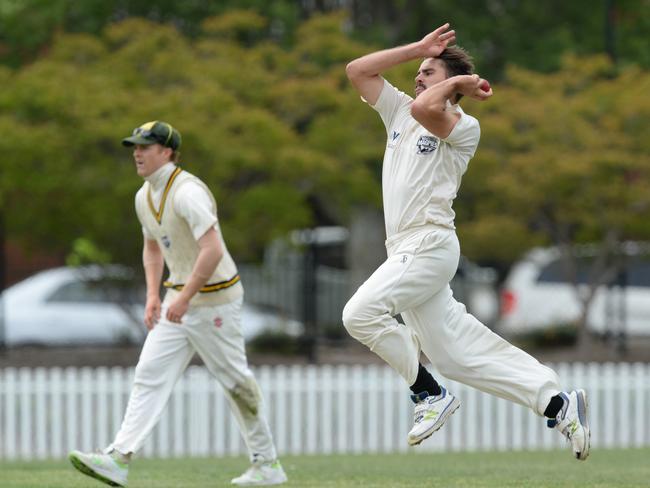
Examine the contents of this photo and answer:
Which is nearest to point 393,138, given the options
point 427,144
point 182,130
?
point 427,144

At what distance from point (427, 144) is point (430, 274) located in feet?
2.12

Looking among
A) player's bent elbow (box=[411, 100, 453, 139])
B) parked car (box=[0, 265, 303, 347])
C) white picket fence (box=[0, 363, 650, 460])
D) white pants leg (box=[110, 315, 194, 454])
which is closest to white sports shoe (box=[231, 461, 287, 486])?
white pants leg (box=[110, 315, 194, 454])

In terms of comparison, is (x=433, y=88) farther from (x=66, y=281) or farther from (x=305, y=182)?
(x=66, y=281)

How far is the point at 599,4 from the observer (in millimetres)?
22109

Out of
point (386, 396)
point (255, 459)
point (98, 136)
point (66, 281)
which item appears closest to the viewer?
point (255, 459)

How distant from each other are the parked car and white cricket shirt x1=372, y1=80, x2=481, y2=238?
42.8 ft

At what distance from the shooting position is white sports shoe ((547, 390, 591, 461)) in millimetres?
6941

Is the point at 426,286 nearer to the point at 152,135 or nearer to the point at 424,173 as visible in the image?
the point at 424,173

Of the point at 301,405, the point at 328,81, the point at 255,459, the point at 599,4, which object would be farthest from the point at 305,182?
the point at 255,459

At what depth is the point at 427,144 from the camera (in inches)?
270

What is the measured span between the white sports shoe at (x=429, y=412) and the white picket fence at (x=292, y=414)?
21.5 feet

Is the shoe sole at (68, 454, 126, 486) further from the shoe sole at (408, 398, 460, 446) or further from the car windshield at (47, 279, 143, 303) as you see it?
the car windshield at (47, 279, 143, 303)

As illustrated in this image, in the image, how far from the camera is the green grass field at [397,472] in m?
7.98

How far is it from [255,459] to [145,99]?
881cm
